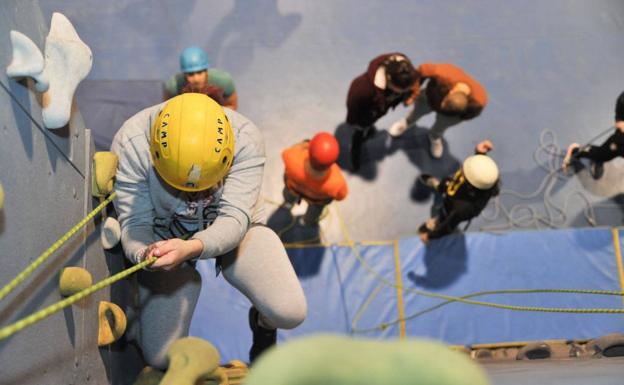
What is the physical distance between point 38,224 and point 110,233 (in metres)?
0.44

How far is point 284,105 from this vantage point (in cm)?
316

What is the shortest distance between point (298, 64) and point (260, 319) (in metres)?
1.69

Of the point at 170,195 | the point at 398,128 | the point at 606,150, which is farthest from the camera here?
the point at 398,128

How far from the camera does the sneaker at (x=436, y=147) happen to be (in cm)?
310

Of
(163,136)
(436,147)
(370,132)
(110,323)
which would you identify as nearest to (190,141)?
(163,136)

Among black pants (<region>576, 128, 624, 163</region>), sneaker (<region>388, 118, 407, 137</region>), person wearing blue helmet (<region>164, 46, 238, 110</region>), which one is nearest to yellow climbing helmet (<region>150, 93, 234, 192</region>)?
person wearing blue helmet (<region>164, 46, 238, 110</region>)

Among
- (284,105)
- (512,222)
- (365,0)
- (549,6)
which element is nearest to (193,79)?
(284,105)

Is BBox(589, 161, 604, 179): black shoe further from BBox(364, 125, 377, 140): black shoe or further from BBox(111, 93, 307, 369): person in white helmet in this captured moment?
BBox(111, 93, 307, 369): person in white helmet

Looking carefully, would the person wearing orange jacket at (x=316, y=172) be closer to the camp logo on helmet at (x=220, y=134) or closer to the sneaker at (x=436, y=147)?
the camp logo on helmet at (x=220, y=134)

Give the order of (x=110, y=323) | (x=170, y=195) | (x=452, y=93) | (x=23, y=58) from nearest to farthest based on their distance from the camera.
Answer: (x=23, y=58)
(x=170, y=195)
(x=110, y=323)
(x=452, y=93)

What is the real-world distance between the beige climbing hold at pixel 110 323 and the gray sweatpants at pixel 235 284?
9 centimetres

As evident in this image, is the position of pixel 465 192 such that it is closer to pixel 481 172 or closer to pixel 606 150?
pixel 481 172

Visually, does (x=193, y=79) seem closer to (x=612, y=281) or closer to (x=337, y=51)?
(x=337, y=51)

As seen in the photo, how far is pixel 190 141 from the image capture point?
1.53 metres
